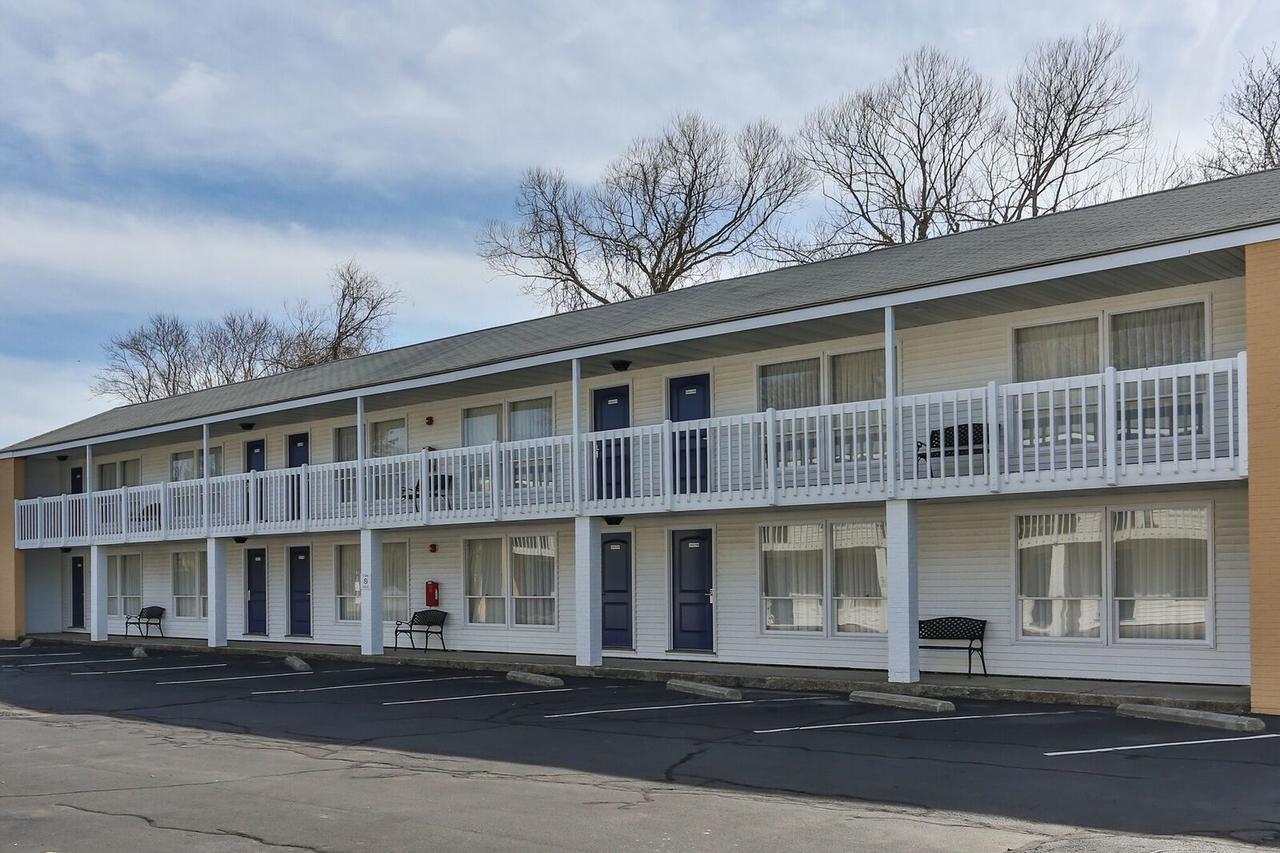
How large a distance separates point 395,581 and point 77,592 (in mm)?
13989

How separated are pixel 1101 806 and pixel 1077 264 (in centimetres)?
690

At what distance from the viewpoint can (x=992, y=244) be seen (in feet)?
56.7

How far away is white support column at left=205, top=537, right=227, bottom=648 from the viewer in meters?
27.4

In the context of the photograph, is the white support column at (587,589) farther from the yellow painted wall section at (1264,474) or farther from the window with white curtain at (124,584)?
the window with white curtain at (124,584)

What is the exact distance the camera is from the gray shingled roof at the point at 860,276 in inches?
581

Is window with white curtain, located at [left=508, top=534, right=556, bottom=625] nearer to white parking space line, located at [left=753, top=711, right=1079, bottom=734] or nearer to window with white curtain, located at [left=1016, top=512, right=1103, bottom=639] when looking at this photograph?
window with white curtain, located at [left=1016, top=512, right=1103, bottom=639]

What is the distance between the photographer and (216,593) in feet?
90.2

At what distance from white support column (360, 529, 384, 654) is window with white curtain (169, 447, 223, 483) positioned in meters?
8.17

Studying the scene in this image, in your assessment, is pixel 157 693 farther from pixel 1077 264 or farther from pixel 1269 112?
pixel 1269 112

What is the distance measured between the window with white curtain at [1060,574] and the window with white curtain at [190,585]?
66.5ft

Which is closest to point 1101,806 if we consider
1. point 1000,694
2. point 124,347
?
point 1000,694

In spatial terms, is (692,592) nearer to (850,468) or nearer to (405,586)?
(850,468)

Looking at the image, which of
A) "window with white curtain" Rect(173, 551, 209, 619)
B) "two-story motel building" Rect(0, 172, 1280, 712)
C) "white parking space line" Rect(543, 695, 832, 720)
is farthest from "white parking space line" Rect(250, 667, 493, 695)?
"window with white curtain" Rect(173, 551, 209, 619)

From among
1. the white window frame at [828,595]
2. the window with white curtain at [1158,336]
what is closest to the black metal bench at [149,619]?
the white window frame at [828,595]
